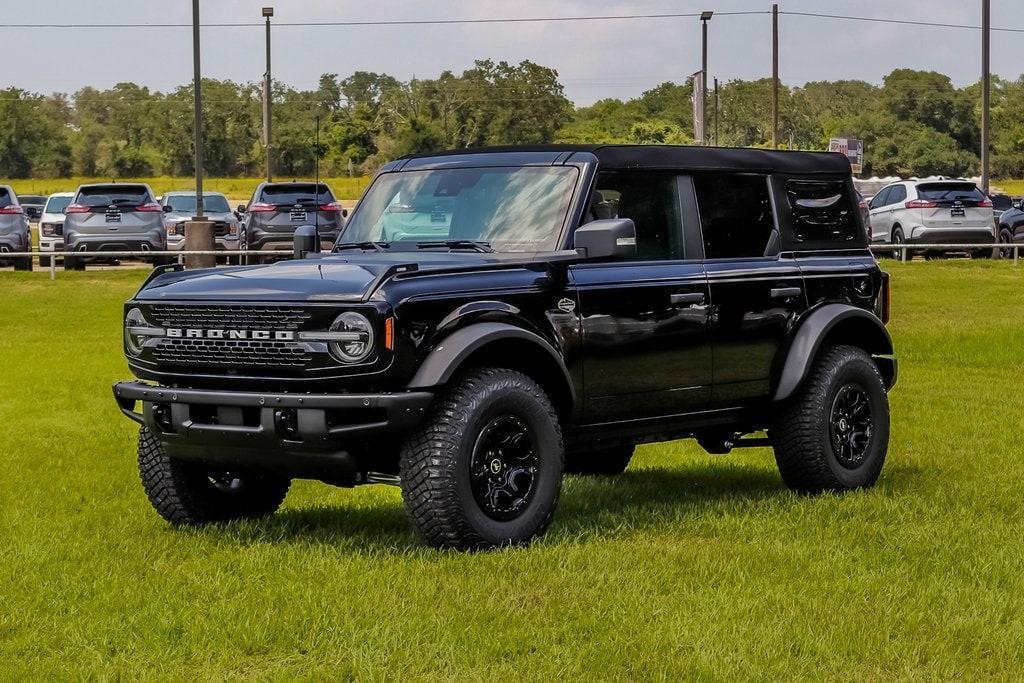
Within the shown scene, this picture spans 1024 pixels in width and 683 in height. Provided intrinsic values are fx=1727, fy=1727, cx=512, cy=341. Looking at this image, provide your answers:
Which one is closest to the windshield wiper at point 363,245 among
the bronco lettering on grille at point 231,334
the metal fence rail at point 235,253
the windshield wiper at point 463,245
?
the windshield wiper at point 463,245

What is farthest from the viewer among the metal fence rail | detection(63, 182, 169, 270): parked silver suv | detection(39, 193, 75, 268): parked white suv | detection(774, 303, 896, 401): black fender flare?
detection(39, 193, 75, 268): parked white suv

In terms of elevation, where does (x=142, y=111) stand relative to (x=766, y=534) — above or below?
above

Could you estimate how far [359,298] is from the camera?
23.5 ft

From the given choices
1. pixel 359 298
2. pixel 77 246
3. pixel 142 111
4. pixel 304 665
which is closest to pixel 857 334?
pixel 359 298

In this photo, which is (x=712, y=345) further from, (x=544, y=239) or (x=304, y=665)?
(x=304, y=665)

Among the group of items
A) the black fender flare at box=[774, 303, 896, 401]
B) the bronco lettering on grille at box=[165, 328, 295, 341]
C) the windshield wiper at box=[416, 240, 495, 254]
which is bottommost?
the black fender flare at box=[774, 303, 896, 401]

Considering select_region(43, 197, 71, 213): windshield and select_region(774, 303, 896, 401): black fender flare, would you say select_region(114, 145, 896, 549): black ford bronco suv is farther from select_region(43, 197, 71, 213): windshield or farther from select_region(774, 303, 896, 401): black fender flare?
select_region(43, 197, 71, 213): windshield

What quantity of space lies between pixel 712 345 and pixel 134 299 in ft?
9.57

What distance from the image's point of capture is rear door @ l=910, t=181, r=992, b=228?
3656 cm

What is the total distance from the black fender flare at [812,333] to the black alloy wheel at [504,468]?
2055mm

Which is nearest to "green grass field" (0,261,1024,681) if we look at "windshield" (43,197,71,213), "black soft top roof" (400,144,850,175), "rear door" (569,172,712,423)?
"rear door" (569,172,712,423)

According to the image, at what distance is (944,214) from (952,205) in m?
0.25

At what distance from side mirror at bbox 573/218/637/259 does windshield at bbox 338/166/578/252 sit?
0.74 ft

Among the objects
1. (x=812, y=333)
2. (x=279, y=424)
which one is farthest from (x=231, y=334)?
(x=812, y=333)
